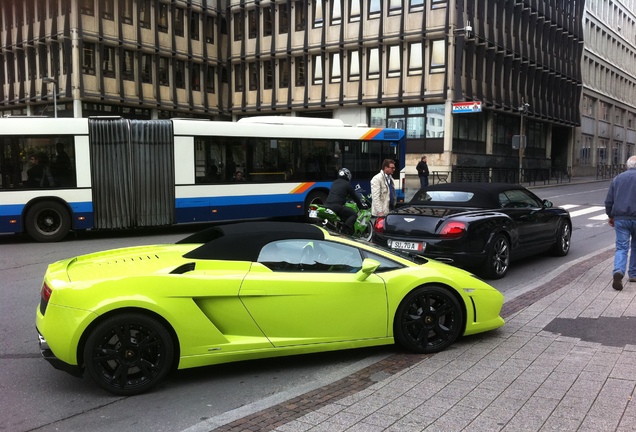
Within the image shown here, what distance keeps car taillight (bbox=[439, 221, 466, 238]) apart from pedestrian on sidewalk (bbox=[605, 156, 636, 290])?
1904 millimetres

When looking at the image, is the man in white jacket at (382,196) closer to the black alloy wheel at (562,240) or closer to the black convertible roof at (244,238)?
the black alloy wheel at (562,240)

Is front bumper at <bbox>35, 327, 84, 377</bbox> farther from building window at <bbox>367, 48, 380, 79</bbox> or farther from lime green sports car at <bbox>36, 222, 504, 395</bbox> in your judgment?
building window at <bbox>367, 48, 380, 79</bbox>

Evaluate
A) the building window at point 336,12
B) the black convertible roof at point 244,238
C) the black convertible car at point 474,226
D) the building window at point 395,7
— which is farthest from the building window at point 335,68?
the black convertible roof at point 244,238

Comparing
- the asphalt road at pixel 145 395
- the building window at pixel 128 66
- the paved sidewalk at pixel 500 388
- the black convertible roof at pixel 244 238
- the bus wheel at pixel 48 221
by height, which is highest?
the building window at pixel 128 66

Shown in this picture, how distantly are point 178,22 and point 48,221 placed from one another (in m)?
32.3

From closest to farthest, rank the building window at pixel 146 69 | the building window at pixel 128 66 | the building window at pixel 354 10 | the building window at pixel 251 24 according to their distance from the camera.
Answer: the building window at pixel 128 66 → the building window at pixel 354 10 → the building window at pixel 146 69 → the building window at pixel 251 24

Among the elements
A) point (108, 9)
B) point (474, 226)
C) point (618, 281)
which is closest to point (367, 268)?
point (474, 226)

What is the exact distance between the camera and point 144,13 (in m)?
38.6

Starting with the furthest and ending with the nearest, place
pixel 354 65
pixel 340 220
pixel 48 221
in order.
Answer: pixel 354 65, pixel 48 221, pixel 340 220

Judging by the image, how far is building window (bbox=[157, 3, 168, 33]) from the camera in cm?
3975

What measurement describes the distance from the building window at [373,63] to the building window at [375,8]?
226cm

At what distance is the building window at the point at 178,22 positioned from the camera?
40.8 metres

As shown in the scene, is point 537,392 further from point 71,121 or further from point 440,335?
point 71,121

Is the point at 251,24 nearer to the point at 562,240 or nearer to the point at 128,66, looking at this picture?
the point at 128,66
